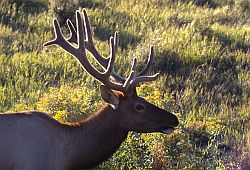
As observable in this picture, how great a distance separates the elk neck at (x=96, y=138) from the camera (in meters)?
7.10

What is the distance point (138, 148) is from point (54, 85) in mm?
2998

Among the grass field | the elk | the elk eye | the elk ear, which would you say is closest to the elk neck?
the elk

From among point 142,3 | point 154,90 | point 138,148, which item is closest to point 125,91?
point 138,148

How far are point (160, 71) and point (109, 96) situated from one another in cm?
533

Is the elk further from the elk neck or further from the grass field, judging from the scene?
the grass field

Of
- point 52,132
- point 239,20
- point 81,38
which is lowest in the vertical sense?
point 239,20

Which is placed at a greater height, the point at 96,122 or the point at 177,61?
the point at 96,122

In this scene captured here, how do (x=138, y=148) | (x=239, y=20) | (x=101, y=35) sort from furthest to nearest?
(x=239, y=20) → (x=101, y=35) → (x=138, y=148)

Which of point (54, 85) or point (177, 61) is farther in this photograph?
point (177, 61)

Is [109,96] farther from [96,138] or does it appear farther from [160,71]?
[160,71]

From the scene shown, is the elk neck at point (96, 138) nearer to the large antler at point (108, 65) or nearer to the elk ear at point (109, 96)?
the elk ear at point (109, 96)

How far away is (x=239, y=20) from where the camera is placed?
17.7 metres

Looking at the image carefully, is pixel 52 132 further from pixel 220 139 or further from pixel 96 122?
pixel 220 139

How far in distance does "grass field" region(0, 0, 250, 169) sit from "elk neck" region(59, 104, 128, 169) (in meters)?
0.98
